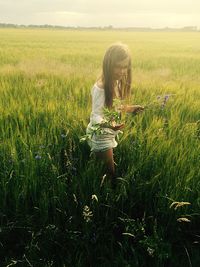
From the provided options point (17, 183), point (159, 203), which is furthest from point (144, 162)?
point (17, 183)

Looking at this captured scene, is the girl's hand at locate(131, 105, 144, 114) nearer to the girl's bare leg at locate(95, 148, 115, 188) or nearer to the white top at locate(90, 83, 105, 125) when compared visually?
the white top at locate(90, 83, 105, 125)

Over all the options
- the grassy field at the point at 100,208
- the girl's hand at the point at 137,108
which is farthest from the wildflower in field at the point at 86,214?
the girl's hand at the point at 137,108

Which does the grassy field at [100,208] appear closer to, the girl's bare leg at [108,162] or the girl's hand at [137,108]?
the girl's bare leg at [108,162]

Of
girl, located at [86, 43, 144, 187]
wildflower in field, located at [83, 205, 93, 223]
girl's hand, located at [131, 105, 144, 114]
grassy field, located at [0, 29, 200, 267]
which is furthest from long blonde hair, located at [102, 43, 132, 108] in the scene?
wildflower in field, located at [83, 205, 93, 223]

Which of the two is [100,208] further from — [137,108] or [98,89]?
[137,108]

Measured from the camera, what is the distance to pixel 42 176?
7.39 feet

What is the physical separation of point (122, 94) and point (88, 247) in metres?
1.21

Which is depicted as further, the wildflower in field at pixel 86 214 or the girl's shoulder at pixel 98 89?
the girl's shoulder at pixel 98 89

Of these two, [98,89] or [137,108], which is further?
[137,108]

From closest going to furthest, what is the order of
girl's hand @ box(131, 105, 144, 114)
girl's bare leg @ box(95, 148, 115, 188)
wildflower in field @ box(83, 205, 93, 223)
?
wildflower in field @ box(83, 205, 93, 223)
girl's bare leg @ box(95, 148, 115, 188)
girl's hand @ box(131, 105, 144, 114)

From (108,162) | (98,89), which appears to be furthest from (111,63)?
(108,162)

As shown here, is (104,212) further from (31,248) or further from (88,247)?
(31,248)

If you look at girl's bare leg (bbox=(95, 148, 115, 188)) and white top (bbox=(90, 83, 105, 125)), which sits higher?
white top (bbox=(90, 83, 105, 125))

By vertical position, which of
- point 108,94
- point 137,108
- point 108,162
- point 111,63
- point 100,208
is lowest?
point 100,208
